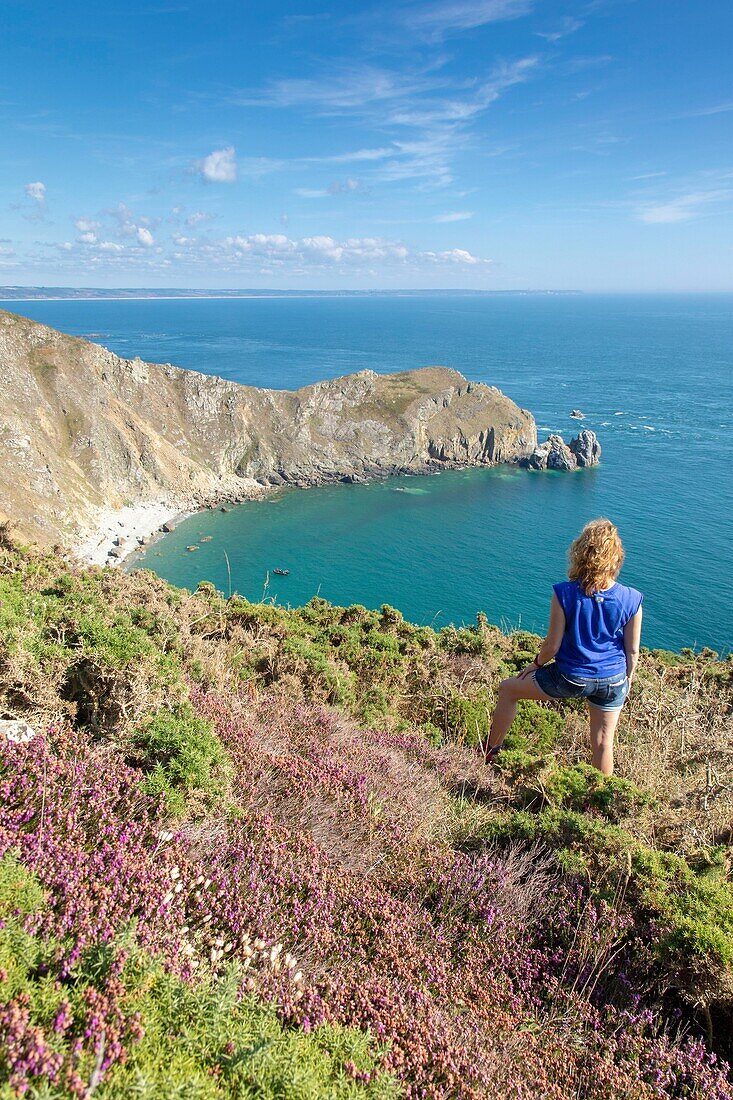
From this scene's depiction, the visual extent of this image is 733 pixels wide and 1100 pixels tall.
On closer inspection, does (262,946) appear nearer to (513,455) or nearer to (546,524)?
(546,524)

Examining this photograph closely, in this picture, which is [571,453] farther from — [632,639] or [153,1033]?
[153,1033]

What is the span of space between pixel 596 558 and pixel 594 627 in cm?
66

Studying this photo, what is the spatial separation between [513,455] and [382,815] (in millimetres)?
89564

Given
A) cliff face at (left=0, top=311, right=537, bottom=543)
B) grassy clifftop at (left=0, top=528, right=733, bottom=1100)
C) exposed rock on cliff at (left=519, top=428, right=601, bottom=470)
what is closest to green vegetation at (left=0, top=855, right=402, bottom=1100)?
grassy clifftop at (left=0, top=528, right=733, bottom=1100)

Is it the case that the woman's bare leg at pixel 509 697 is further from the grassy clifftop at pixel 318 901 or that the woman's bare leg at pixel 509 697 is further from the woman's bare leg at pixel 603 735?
the woman's bare leg at pixel 603 735

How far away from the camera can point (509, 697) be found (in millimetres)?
6145

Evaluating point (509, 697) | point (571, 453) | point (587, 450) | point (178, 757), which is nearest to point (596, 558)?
point (509, 697)

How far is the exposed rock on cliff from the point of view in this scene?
276 feet

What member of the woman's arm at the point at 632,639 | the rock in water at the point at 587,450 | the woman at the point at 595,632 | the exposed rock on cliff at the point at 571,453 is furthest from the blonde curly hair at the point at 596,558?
the rock in water at the point at 587,450

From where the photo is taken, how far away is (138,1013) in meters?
2.19

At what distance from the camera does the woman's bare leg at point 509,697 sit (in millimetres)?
5891

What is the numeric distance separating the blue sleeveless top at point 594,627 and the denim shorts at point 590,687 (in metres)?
0.06

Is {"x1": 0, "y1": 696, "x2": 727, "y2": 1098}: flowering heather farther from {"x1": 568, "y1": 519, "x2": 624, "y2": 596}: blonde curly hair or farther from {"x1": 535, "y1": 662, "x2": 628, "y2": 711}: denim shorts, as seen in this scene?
{"x1": 568, "y1": 519, "x2": 624, "y2": 596}: blonde curly hair

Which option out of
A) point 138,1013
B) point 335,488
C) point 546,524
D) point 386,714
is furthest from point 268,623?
point 335,488
